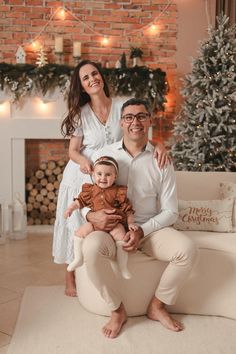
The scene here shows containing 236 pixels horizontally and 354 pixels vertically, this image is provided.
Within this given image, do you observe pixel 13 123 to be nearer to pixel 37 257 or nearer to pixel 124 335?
pixel 37 257

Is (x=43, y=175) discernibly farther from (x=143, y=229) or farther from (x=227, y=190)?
(x=143, y=229)

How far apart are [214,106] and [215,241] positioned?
1.76 metres

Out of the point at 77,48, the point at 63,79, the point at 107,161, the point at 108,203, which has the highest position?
the point at 77,48

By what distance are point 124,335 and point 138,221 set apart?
2.08ft

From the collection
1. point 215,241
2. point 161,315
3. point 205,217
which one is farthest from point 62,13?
point 161,315

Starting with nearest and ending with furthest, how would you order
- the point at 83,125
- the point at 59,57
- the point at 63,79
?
the point at 83,125 → the point at 63,79 → the point at 59,57

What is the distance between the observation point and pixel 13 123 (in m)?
4.76

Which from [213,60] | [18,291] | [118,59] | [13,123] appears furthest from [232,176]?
[13,123]

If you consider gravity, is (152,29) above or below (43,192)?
above

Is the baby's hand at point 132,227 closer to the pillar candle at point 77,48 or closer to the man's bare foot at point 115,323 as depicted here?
the man's bare foot at point 115,323

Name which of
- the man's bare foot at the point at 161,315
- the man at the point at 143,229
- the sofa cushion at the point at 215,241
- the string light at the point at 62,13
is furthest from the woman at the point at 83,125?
the string light at the point at 62,13

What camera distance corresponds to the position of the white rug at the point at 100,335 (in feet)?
7.64

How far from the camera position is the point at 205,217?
3027mm

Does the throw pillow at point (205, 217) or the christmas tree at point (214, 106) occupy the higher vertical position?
the christmas tree at point (214, 106)
